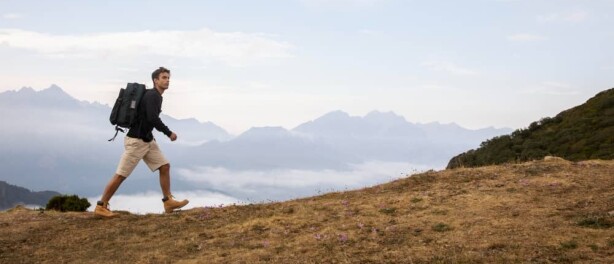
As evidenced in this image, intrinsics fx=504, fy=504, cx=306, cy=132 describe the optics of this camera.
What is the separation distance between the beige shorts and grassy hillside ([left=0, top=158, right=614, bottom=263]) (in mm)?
1370

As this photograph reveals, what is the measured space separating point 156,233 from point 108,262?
1895 mm

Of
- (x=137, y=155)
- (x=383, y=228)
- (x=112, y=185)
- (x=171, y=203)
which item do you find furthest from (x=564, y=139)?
(x=112, y=185)

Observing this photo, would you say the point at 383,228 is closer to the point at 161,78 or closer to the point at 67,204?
the point at 161,78

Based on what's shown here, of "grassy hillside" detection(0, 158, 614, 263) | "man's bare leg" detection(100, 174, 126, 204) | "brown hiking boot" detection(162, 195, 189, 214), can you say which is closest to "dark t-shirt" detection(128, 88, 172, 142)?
"man's bare leg" detection(100, 174, 126, 204)

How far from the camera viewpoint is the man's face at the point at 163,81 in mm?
11875

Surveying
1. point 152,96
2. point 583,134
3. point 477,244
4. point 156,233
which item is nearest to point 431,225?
point 477,244

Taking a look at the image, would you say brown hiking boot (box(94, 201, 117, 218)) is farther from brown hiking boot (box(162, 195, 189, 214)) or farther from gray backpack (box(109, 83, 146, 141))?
gray backpack (box(109, 83, 146, 141))

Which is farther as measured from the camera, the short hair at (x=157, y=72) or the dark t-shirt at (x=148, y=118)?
the short hair at (x=157, y=72)

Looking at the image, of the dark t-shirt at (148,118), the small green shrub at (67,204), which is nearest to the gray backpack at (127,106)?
the dark t-shirt at (148,118)

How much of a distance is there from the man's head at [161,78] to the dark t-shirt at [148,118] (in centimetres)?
18

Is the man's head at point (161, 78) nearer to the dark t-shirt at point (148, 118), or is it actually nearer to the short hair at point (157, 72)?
the short hair at point (157, 72)

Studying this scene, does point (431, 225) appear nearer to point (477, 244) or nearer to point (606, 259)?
point (477, 244)

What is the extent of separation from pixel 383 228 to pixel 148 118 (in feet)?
19.2

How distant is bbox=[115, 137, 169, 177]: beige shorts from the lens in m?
11.7
